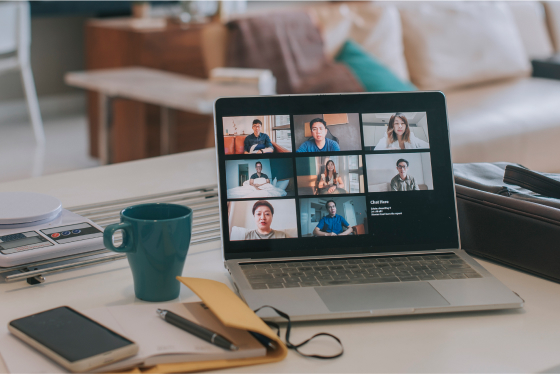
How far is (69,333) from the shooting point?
20.8 inches

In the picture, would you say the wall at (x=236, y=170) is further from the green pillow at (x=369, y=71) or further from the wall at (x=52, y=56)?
the wall at (x=52, y=56)

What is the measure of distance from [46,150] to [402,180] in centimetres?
349

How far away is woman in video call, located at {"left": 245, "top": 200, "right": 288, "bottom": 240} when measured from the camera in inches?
28.1

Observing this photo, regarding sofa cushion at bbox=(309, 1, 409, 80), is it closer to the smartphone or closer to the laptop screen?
the laptop screen

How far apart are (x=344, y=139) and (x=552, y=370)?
1.18 feet

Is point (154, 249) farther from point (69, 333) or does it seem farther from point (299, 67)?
point (299, 67)

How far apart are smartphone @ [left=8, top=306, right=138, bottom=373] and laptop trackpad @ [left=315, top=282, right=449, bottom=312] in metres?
0.22

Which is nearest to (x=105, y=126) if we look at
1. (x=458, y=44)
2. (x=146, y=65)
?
(x=146, y=65)

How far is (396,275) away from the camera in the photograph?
68 centimetres

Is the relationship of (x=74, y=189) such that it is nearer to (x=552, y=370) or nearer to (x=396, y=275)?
(x=396, y=275)

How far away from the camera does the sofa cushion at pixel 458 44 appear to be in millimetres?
2895

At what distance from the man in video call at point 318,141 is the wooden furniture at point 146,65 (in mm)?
2250

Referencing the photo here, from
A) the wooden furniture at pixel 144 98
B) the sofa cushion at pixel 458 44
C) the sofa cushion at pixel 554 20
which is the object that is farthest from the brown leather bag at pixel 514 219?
the sofa cushion at pixel 554 20

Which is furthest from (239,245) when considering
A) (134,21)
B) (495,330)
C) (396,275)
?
(134,21)
